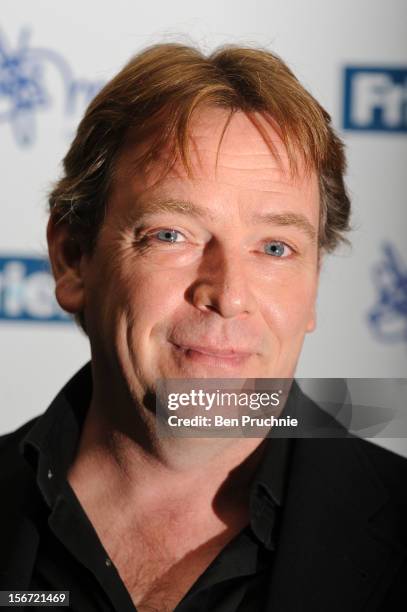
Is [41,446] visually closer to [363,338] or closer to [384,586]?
[384,586]

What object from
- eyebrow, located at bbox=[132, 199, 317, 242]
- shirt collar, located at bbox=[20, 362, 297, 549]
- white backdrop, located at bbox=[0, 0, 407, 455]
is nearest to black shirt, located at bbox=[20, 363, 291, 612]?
shirt collar, located at bbox=[20, 362, 297, 549]

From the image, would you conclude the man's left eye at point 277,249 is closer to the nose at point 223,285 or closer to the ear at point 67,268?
the nose at point 223,285

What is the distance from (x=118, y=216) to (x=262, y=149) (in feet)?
0.67

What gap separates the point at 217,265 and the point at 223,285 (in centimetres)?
3

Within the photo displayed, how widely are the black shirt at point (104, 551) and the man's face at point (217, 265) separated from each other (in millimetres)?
135

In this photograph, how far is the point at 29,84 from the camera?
1.60m

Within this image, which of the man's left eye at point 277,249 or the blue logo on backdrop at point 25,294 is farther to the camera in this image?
the blue logo on backdrop at point 25,294

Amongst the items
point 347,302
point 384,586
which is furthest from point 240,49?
point 384,586

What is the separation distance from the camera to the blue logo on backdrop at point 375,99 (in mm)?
1586

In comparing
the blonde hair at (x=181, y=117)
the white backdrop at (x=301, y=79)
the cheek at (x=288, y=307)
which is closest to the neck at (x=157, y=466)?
the cheek at (x=288, y=307)

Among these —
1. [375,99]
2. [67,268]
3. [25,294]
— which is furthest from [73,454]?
[375,99]

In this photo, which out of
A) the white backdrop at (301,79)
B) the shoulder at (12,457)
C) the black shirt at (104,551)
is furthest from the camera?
the white backdrop at (301,79)

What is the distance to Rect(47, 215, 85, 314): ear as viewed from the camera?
125 cm

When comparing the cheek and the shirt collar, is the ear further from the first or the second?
the cheek
